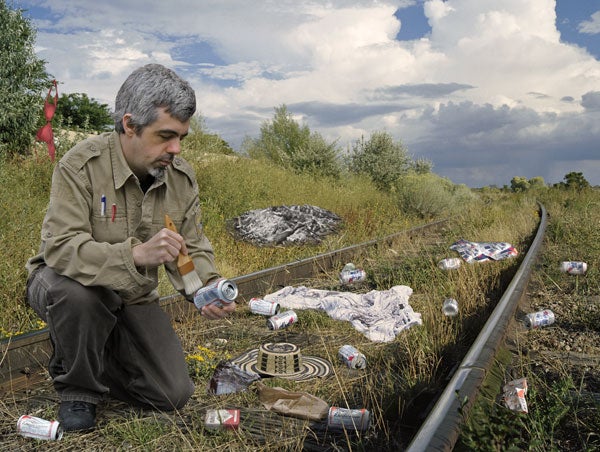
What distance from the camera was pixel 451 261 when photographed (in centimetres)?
728

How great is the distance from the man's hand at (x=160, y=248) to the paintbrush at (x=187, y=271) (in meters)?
0.24

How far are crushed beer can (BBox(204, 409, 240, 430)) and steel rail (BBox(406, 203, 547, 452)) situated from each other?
0.98m

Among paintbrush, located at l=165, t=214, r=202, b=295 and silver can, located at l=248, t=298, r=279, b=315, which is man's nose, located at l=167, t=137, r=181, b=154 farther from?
silver can, located at l=248, t=298, r=279, b=315

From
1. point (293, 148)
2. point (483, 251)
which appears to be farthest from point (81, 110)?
point (483, 251)

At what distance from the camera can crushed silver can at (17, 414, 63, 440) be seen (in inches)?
112

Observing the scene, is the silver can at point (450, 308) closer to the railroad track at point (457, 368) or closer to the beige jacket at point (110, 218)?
the railroad track at point (457, 368)

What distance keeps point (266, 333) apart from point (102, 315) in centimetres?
199

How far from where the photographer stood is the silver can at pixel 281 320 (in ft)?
15.8

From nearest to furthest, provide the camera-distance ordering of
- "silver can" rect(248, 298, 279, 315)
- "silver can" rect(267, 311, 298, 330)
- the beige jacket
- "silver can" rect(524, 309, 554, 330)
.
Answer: the beige jacket, "silver can" rect(524, 309, 554, 330), "silver can" rect(267, 311, 298, 330), "silver can" rect(248, 298, 279, 315)

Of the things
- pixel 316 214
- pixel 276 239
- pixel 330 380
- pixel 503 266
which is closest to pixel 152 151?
pixel 330 380

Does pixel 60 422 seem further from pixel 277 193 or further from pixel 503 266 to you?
pixel 277 193

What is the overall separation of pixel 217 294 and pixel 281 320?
6.03ft

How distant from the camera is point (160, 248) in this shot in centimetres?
281

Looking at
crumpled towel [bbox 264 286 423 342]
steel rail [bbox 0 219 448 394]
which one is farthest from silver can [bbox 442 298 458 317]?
steel rail [bbox 0 219 448 394]
